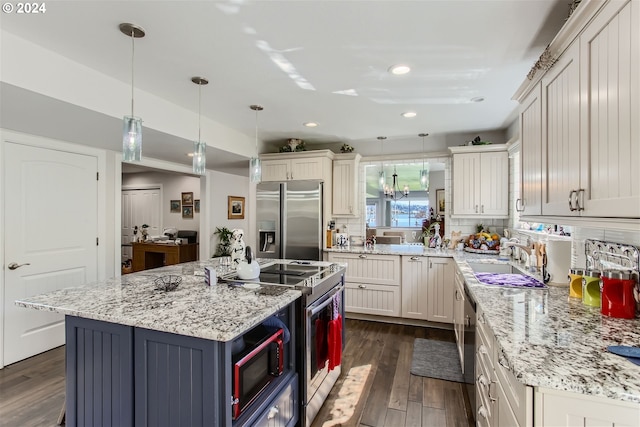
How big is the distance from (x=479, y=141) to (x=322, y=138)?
6.64ft

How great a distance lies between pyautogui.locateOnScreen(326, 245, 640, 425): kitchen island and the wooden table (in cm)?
530

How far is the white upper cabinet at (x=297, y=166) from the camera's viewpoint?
4.40 m

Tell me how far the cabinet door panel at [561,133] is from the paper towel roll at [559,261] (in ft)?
1.75

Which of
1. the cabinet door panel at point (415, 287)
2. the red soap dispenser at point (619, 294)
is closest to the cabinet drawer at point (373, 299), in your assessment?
the cabinet door panel at point (415, 287)

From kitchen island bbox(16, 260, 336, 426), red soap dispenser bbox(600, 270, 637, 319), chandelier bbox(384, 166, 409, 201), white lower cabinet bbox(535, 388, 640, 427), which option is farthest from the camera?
chandelier bbox(384, 166, 409, 201)

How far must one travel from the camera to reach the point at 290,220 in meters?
4.44

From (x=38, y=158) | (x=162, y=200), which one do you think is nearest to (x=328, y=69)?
(x=38, y=158)

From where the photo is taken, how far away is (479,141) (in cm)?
404

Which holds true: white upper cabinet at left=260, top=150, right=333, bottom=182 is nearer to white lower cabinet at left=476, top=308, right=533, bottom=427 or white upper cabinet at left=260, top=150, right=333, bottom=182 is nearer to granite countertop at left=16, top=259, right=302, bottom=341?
granite countertop at left=16, top=259, right=302, bottom=341

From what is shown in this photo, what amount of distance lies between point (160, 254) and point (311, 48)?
5.82 meters

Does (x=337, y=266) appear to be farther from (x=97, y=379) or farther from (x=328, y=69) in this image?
(x=97, y=379)

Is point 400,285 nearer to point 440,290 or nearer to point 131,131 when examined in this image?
point 440,290

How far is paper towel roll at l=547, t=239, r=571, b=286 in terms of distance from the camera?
6.83ft

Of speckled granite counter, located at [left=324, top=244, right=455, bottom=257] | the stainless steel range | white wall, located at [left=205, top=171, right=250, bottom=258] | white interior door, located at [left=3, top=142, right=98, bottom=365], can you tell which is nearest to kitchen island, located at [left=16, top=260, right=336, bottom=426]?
the stainless steel range
